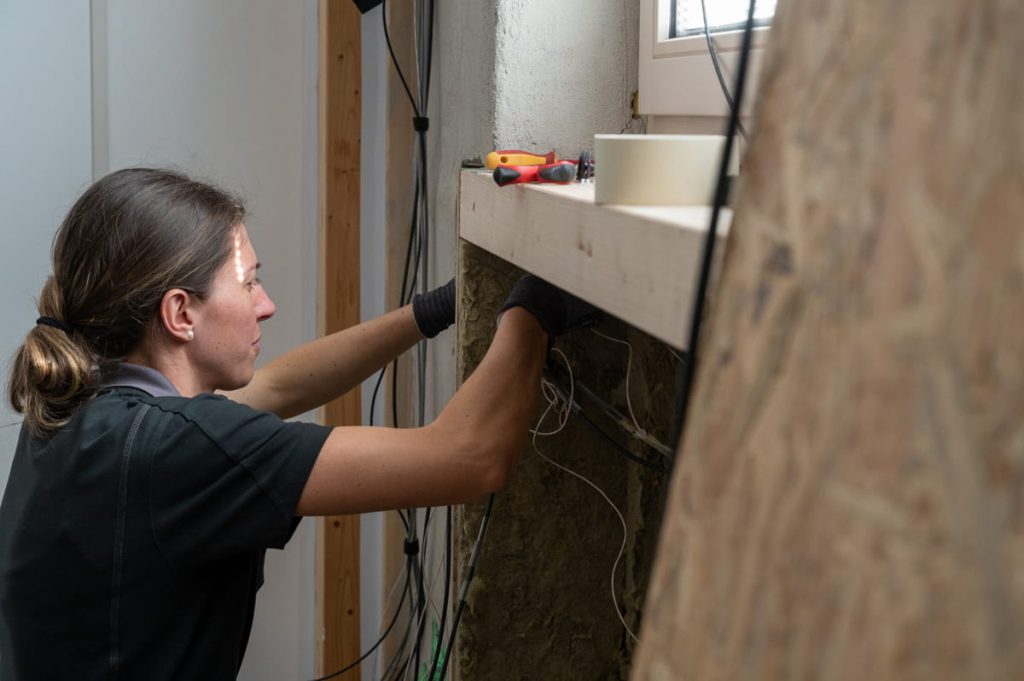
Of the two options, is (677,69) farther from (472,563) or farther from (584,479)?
(472,563)

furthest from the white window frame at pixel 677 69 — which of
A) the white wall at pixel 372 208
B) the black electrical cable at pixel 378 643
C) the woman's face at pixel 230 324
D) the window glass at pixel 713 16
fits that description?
the black electrical cable at pixel 378 643

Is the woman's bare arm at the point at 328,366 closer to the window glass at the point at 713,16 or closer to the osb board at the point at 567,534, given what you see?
the osb board at the point at 567,534

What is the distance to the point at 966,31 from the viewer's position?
296mm

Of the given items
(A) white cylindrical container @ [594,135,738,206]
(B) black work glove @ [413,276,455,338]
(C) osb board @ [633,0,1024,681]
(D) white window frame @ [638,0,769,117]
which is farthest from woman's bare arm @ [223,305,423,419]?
(C) osb board @ [633,0,1024,681]

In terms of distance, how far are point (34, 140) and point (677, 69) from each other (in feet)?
5.86

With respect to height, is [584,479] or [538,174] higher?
[538,174]

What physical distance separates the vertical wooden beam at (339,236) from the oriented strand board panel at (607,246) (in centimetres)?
129

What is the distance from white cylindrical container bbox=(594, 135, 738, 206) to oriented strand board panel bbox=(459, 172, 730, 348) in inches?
0.8

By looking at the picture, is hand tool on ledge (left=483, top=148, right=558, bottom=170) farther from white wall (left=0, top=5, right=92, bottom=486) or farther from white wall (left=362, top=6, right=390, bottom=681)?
white wall (left=0, top=5, right=92, bottom=486)

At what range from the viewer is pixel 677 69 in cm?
133

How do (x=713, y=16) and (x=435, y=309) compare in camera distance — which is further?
(x=435, y=309)

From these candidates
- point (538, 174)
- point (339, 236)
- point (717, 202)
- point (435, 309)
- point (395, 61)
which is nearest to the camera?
point (717, 202)

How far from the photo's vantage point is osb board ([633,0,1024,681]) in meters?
0.28

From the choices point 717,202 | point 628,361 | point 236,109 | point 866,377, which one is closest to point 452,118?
point 628,361
